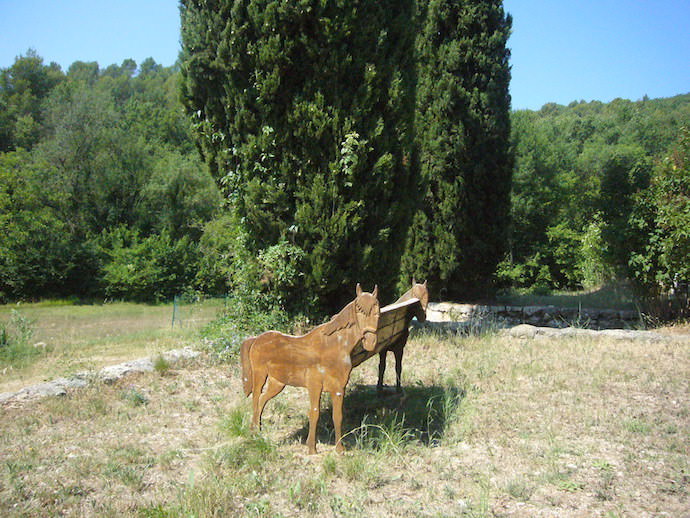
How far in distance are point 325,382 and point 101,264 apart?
2173 cm

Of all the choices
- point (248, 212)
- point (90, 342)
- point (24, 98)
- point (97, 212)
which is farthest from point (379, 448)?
point (24, 98)

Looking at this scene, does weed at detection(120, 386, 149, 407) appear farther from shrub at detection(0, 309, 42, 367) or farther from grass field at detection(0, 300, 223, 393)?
shrub at detection(0, 309, 42, 367)

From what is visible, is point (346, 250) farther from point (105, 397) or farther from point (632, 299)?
point (632, 299)

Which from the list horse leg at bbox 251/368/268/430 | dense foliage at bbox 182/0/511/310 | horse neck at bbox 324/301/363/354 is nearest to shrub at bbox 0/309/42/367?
dense foliage at bbox 182/0/511/310

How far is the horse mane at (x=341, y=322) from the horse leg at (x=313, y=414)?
0.45 m

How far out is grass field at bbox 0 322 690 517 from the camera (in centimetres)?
323

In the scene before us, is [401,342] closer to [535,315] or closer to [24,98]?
[535,315]

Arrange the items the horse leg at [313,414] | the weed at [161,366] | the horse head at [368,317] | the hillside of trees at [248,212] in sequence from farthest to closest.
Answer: the hillside of trees at [248,212]
the weed at [161,366]
the horse leg at [313,414]
the horse head at [368,317]

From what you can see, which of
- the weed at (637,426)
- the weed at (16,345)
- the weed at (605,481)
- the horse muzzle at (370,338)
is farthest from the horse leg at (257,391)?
the weed at (16,345)

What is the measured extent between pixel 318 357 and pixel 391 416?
3.66ft

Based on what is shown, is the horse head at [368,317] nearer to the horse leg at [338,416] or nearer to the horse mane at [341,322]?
the horse mane at [341,322]

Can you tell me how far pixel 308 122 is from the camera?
6.96 meters

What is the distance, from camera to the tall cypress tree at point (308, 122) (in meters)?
6.92

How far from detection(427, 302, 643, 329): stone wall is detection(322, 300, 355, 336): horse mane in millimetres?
7103
